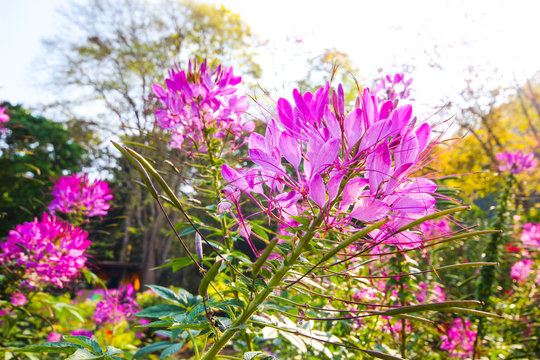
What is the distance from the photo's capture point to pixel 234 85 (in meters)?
1.26

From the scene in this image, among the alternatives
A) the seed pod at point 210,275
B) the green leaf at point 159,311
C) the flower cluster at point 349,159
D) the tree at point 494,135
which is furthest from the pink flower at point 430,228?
the tree at point 494,135

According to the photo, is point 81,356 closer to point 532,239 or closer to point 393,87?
point 393,87

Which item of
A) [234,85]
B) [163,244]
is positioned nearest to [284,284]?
[234,85]

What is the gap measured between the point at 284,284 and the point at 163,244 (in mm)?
10897

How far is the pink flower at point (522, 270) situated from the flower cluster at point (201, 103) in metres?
2.88

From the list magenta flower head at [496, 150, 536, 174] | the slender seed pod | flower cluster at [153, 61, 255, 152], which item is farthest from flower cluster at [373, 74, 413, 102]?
magenta flower head at [496, 150, 536, 174]

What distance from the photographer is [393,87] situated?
5.57ft

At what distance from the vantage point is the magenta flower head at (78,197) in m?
2.52

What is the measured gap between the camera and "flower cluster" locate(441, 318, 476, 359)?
7.22 feet

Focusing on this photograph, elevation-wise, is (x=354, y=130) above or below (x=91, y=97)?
below

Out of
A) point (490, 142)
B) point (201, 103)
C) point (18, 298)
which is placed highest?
point (490, 142)

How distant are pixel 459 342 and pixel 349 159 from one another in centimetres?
234

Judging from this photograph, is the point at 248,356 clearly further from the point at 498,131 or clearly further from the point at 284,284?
the point at 498,131

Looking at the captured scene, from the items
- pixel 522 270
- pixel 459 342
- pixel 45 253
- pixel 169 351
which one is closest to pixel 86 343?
pixel 169 351
